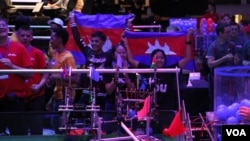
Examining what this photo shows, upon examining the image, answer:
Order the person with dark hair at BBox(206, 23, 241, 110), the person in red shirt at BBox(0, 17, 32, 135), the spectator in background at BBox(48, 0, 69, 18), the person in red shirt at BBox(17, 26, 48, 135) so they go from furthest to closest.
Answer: the spectator in background at BBox(48, 0, 69, 18), the person with dark hair at BBox(206, 23, 241, 110), the person in red shirt at BBox(17, 26, 48, 135), the person in red shirt at BBox(0, 17, 32, 135)

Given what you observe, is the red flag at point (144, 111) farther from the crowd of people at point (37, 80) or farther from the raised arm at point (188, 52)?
the raised arm at point (188, 52)

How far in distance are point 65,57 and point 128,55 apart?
1430mm

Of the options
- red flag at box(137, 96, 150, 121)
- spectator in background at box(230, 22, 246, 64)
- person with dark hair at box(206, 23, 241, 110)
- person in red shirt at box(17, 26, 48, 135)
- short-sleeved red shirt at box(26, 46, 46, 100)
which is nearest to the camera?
red flag at box(137, 96, 150, 121)

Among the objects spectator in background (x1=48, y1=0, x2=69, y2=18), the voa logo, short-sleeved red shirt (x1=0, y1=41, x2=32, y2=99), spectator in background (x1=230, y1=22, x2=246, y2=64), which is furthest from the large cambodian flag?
the voa logo

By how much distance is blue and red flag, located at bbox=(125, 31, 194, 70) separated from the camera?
364 inches

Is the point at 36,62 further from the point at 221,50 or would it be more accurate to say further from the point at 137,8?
the point at 137,8

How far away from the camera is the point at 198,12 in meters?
16.8

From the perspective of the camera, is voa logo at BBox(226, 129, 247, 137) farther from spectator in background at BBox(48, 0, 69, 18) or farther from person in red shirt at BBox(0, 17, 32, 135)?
spectator in background at BBox(48, 0, 69, 18)

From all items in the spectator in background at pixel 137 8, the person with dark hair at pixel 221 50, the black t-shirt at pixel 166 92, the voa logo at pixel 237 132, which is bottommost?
the spectator in background at pixel 137 8

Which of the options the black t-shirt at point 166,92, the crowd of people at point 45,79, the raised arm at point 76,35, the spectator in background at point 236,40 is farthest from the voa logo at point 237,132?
the raised arm at point 76,35

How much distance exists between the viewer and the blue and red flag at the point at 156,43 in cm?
924

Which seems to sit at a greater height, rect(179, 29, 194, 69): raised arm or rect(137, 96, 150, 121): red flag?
rect(137, 96, 150, 121): red flag

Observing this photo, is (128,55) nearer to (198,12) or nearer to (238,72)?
(238,72)

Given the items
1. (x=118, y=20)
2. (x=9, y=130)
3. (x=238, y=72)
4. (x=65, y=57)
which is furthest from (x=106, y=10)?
(x=238, y=72)
